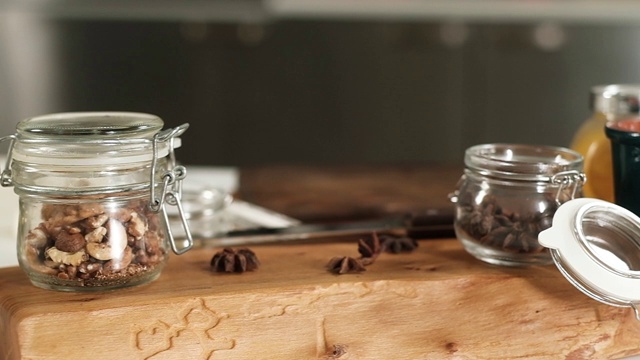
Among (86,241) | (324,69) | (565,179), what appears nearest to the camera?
(86,241)

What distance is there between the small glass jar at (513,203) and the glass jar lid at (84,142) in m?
0.35

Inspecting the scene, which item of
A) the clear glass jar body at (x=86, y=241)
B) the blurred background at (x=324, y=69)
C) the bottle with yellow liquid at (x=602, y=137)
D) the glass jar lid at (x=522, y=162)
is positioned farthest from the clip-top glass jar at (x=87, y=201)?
the blurred background at (x=324, y=69)

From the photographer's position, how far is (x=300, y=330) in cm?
76

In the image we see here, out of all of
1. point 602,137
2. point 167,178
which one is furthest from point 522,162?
point 167,178

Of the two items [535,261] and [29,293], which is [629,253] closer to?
[535,261]

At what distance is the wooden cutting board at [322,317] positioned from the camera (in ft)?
2.33

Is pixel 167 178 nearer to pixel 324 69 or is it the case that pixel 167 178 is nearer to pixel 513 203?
pixel 513 203

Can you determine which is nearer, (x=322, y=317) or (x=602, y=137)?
(x=322, y=317)

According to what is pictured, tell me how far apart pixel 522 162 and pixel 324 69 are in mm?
2084

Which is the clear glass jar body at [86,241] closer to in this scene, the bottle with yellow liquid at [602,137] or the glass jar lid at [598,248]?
the glass jar lid at [598,248]

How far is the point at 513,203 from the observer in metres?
0.84

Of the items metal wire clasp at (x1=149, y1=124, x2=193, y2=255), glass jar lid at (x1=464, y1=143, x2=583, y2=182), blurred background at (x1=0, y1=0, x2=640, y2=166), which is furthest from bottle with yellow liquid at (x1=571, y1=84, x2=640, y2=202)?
blurred background at (x1=0, y1=0, x2=640, y2=166)

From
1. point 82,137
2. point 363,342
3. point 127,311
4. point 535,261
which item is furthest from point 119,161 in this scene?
point 535,261

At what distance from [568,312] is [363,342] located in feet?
0.71
